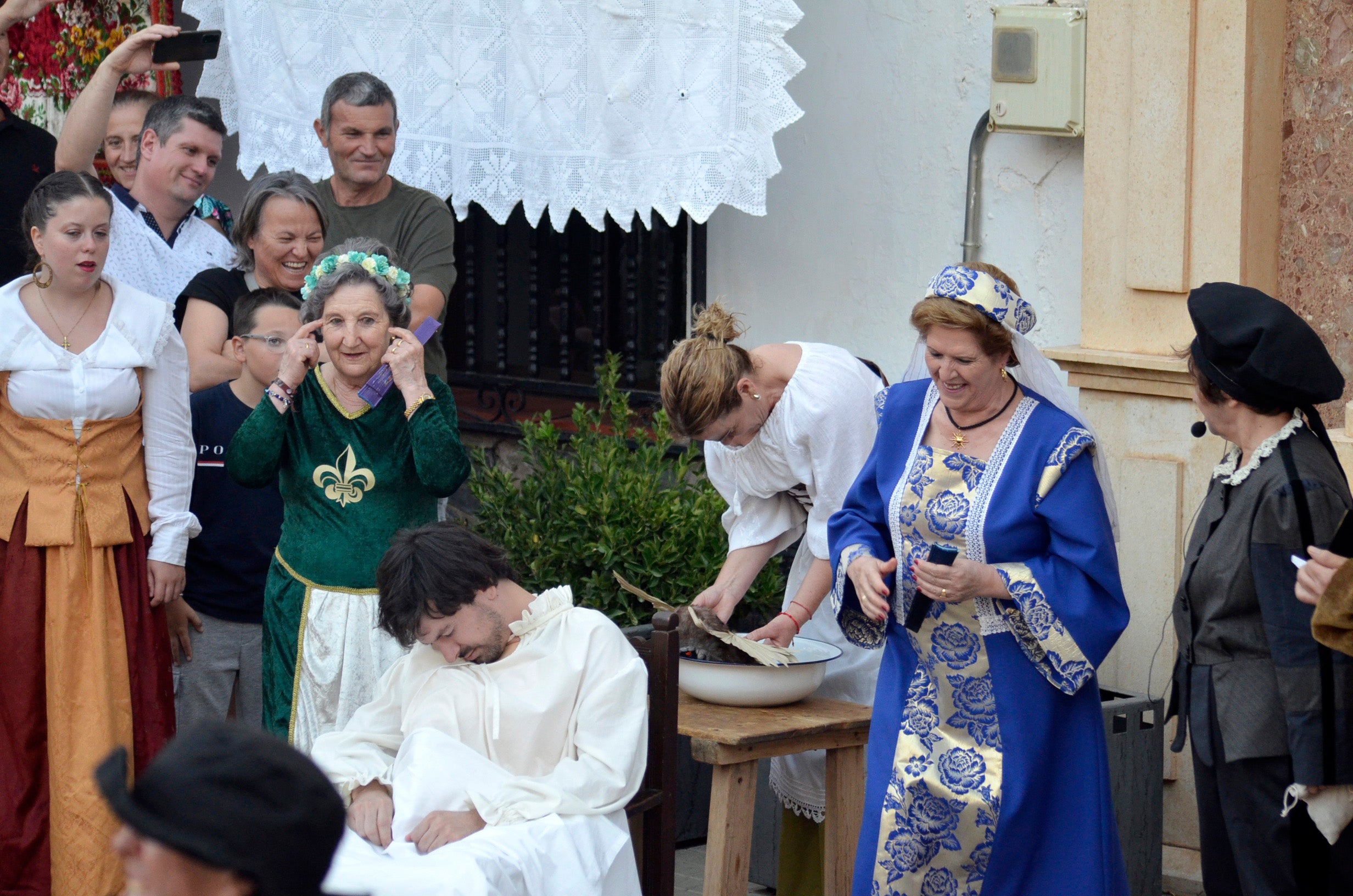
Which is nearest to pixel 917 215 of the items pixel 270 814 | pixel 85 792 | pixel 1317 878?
pixel 1317 878

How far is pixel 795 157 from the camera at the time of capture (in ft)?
17.1

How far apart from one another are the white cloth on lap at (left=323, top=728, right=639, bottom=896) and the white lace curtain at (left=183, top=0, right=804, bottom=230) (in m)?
2.33

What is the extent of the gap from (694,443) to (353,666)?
1463 millimetres

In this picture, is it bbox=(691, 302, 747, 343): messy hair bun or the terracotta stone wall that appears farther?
the terracotta stone wall

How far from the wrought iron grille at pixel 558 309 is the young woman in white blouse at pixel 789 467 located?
1.77m

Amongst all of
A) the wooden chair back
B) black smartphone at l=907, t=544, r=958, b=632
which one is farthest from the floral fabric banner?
black smartphone at l=907, t=544, r=958, b=632

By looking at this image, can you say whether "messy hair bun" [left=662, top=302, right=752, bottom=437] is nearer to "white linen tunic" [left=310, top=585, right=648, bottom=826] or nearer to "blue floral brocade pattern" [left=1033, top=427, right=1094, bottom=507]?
"white linen tunic" [left=310, top=585, right=648, bottom=826]

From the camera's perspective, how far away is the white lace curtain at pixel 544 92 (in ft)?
15.5

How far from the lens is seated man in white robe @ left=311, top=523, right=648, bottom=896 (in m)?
2.79

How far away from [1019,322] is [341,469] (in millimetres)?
1565

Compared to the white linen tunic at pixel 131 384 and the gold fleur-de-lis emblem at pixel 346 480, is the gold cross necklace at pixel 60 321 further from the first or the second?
the gold fleur-de-lis emblem at pixel 346 480

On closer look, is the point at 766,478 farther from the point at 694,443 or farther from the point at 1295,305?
the point at 1295,305

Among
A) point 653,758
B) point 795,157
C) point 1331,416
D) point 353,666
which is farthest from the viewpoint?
point 795,157

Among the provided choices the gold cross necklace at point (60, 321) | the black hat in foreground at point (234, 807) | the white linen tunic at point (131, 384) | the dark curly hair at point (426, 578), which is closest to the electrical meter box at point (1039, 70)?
the dark curly hair at point (426, 578)
